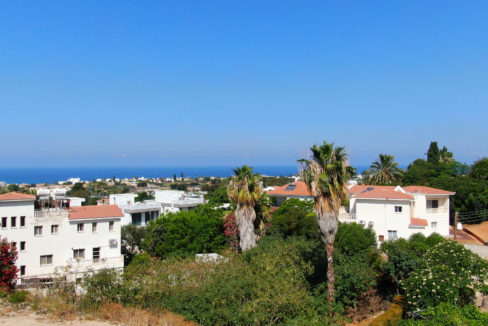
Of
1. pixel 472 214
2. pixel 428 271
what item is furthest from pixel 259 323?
pixel 472 214

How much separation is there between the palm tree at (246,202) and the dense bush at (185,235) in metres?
5.98

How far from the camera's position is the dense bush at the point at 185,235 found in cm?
3092

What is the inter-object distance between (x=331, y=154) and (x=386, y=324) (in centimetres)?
725

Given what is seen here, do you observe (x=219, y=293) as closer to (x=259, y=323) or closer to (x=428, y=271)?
(x=259, y=323)

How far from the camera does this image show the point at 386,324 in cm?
1479

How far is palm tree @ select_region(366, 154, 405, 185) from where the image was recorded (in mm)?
48722

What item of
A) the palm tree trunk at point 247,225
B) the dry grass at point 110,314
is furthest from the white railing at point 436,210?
the dry grass at point 110,314

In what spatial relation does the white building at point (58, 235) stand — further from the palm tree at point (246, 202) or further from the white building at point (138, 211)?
the white building at point (138, 211)

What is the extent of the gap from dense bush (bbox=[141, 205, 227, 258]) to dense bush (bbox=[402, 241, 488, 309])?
61.6ft

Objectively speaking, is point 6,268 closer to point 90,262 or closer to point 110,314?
point 90,262

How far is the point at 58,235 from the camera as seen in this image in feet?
90.0

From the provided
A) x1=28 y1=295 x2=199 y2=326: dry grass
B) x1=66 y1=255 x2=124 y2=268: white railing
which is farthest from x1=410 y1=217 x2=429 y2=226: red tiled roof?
x1=66 y1=255 x2=124 y2=268: white railing

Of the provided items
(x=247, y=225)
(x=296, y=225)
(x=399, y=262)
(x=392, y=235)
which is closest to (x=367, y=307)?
(x=399, y=262)

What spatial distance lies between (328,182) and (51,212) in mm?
21344
